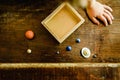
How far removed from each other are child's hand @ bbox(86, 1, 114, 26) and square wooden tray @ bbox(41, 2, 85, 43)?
0.07m

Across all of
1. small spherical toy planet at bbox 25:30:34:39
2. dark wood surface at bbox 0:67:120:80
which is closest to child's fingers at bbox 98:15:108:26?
dark wood surface at bbox 0:67:120:80

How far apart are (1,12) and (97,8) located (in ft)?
1.76

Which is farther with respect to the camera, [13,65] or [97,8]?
[97,8]

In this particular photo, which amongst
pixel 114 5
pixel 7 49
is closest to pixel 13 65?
pixel 7 49

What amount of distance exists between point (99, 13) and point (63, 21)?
21 cm

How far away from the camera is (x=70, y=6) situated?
1.45 metres

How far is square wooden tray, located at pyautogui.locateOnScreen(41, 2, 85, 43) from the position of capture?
140cm

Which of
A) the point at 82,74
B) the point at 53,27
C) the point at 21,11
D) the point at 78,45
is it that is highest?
the point at 21,11

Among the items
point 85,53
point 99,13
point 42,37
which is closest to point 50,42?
point 42,37

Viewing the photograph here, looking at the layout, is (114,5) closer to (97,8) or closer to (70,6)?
(97,8)

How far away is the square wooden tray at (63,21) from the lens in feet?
4.60

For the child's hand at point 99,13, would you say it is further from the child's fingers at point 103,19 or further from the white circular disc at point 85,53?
the white circular disc at point 85,53

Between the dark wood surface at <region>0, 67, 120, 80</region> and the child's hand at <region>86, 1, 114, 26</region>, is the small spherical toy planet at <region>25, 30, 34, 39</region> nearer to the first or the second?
the dark wood surface at <region>0, 67, 120, 80</region>

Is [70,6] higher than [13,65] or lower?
higher
